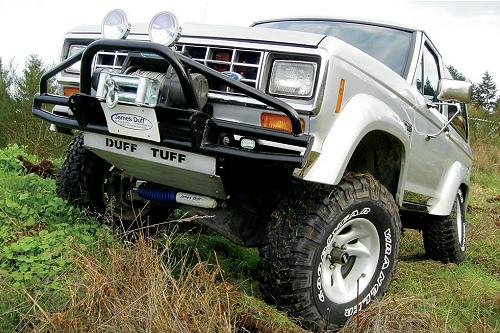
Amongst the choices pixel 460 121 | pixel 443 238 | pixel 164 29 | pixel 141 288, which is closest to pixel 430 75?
pixel 460 121

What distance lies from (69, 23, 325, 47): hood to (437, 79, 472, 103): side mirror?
1484mm

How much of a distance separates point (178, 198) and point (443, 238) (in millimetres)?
2715

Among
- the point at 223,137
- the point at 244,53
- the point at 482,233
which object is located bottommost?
the point at 482,233

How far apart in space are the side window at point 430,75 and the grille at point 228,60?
78.8 inches

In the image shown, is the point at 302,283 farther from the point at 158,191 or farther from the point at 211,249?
the point at 211,249

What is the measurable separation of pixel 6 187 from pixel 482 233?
4.81 meters

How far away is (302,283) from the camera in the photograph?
9.75ft

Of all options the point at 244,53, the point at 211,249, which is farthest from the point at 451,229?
the point at 244,53

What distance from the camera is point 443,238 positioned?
5.12 meters

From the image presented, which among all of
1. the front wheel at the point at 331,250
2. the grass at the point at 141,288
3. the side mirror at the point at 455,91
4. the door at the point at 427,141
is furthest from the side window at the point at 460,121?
the front wheel at the point at 331,250

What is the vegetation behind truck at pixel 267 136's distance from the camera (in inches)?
111

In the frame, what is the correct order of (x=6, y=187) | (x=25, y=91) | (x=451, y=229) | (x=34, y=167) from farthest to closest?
(x=25, y=91), (x=34, y=167), (x=451, y=229), (x=6, y=187)

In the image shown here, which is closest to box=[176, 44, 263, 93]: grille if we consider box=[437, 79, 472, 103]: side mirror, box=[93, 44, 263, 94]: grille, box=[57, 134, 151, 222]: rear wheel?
box=[93, 44, 263, 94]: grille

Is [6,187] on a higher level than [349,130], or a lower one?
lower
